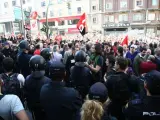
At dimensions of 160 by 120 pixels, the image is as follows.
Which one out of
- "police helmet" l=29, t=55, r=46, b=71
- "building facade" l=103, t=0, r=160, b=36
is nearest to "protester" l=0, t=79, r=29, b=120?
"police helmet" l=29, t=55, r=46, b=71

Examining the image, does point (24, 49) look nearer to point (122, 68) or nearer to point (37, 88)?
point (37, 88)

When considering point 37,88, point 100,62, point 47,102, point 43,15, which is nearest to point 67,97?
point 47,102

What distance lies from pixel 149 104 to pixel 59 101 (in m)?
1.10

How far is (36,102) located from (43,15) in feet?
166

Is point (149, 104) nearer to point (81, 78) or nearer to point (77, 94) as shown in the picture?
point (77, 94)

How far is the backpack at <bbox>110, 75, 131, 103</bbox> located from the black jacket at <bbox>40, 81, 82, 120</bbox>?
978 millimetres

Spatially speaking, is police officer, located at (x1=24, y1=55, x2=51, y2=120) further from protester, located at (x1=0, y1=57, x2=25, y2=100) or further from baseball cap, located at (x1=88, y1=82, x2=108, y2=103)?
baseball cap, located at (x1=88, y1=82, x2=108, y2=103)

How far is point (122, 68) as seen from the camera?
3.83 m

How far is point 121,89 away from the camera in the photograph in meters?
3.59

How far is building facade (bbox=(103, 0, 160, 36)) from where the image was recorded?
41.2 meters

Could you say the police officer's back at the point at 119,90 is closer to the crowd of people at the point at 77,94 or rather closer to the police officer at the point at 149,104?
the crowd of people at the point at 77,94

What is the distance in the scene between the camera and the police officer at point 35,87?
11.9 ft

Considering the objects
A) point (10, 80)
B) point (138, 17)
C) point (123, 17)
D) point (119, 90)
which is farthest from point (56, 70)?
point (123, 17)

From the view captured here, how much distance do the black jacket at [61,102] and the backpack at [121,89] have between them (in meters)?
0.98
